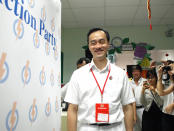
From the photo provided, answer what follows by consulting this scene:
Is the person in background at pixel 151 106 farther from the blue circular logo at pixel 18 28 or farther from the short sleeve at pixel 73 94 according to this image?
the blue circular logo at pixel 18 28

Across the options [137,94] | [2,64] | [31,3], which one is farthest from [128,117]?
[137,94]

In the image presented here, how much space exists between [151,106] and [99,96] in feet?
4.70

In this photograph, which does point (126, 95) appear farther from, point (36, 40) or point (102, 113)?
point (36, 40)

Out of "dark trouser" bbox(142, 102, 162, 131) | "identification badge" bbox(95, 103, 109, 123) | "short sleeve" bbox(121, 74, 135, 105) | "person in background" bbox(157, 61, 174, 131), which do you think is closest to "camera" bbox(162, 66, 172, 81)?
"person in background" bbox(157, 61, 174, 131)

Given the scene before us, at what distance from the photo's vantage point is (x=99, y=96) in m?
1.25

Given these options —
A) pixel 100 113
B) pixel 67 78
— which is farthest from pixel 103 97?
pixel 67 78

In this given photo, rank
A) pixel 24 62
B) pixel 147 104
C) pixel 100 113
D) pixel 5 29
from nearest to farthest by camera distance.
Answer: pixel 5 29, pixel 24 62, pixel 100 113, pixel 147 104

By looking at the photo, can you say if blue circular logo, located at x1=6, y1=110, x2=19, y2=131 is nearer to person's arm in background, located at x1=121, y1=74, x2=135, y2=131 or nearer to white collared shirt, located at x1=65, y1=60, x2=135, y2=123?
white collared shirt, located at x1=65, y1=60, x2=135, y2=123

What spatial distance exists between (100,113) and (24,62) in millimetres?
658

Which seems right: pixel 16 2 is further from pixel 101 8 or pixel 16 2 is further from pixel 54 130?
pixel 101 8

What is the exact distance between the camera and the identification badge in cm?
119

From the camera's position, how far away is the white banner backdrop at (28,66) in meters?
0.79

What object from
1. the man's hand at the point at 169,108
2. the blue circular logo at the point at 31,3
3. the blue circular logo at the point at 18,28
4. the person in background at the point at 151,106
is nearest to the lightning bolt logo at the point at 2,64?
the blue circular logo at the point at 18,28

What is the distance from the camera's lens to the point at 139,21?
416 centimetres
